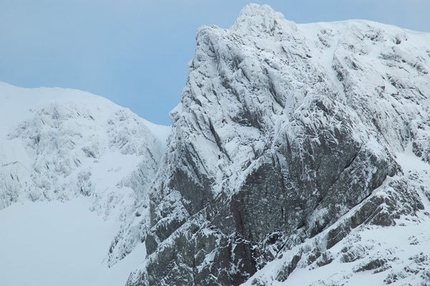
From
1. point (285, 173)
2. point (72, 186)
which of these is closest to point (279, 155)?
point (285, 173)

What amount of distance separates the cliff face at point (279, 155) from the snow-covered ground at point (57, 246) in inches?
737

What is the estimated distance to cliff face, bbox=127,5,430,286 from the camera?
5800 cm

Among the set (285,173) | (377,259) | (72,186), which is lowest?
(377,259)

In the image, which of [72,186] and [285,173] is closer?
[285,173]

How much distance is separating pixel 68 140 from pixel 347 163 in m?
81.7

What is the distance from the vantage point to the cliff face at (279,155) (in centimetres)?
5800

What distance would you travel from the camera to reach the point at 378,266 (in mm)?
46250

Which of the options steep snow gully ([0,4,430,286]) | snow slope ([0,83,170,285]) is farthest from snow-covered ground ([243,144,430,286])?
snow slope ([0,83,170,285])

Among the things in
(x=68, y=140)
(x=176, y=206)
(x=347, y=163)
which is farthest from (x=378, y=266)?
(x=68, y=140)

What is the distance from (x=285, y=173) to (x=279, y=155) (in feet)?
7.14

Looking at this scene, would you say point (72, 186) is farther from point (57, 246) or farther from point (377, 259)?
point (377, 259)

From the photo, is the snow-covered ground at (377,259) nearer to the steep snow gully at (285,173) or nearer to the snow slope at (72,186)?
the steep snow gully at (285,173)

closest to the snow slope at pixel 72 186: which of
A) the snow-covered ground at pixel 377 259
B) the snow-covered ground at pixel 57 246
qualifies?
the snow-covered ground at pixel 57 246

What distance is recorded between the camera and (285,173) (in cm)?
6194
